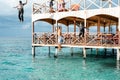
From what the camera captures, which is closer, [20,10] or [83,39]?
[20,10]

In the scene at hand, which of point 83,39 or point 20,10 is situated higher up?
point 20,10

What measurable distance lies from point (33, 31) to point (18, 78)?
11.2 m

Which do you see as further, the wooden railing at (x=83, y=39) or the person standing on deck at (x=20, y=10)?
the wooden railing at (x=83, y=39)

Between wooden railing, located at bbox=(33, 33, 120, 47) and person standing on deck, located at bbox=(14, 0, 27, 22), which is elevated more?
person standing on deck, located at bbox=(14, 0, 27, 22)

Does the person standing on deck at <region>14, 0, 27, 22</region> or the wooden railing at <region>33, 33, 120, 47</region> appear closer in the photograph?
the person standing on deck at <region>14, 0, 27, 22</region>

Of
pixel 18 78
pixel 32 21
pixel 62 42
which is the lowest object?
pixel 18 78

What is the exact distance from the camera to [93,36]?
25.2 metres

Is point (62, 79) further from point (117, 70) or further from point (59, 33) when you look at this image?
point (59, 33)

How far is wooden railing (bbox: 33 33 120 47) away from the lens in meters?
24.0

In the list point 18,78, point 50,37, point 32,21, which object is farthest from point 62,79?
point 32,21

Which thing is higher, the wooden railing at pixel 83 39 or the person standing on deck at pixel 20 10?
the person standing on deck at pixel 20 10

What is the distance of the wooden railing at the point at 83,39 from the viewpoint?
2400cm

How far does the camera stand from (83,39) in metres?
25.5

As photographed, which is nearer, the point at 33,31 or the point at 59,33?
the point at 59,33
